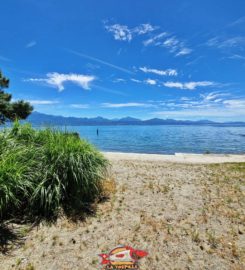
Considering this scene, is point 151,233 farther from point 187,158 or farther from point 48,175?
point 187,158

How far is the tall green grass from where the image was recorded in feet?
11.5

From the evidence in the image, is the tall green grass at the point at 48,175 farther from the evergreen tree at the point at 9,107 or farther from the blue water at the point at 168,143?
the evergreen tree at the point at 9,107

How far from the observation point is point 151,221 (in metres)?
3.75

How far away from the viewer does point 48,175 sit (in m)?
3.92

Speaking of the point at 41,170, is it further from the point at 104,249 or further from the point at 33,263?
the point at 104,249

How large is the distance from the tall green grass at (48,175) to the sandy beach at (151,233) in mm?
457

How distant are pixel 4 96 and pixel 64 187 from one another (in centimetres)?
1271

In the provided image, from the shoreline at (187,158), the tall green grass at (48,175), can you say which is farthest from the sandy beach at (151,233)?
the shoreline at (187,158)

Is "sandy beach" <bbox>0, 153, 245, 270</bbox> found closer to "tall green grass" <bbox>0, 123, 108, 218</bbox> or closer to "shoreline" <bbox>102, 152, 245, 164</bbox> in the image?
"tall green grass" <bbox>0, 123, 108, 218</bbox>

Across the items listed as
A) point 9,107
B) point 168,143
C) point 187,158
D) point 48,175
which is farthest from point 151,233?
point 168,143

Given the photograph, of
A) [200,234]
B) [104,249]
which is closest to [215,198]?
[200,234]

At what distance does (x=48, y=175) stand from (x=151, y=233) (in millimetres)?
2320

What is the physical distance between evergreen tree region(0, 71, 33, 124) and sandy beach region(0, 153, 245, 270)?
11480 mm

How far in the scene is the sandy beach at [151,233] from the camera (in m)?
2.68
